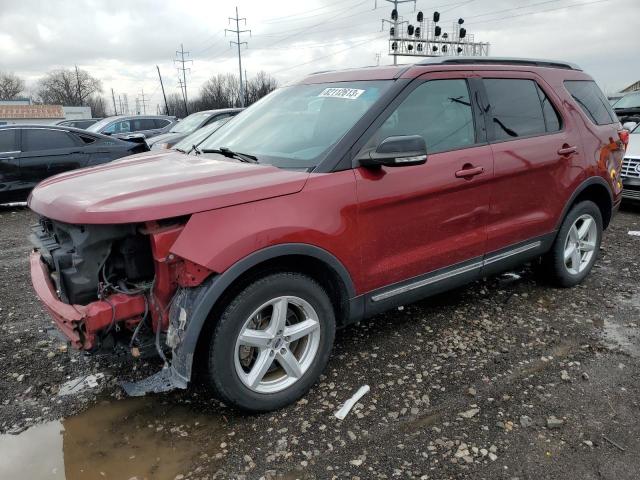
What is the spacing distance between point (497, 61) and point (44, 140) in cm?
791

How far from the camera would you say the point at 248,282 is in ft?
8.74

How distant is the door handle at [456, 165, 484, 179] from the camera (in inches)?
133

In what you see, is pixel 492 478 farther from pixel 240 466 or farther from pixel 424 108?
pixel 424 108

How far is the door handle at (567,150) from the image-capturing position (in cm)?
406

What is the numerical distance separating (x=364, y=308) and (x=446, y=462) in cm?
100

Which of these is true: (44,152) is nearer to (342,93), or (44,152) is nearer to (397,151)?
(342,93)

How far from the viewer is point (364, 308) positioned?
3.14m

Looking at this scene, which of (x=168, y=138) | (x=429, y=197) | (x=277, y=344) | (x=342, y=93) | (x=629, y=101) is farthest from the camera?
(x=629, y=101)

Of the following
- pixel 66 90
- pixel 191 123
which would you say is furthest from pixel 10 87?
pixel 191 123

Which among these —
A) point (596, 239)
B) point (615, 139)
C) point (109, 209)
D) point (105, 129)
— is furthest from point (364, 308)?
point (105, 129)

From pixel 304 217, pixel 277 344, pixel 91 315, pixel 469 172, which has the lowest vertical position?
pixel 277 344

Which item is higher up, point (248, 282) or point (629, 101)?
point (629, 101)

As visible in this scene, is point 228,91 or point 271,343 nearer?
point 271,343

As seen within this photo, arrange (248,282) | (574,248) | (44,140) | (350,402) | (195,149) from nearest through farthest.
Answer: (248,282)
(350,402)
(195,149)
(574,248)
(44,140)
